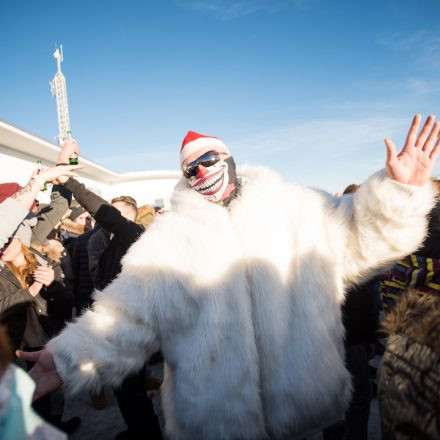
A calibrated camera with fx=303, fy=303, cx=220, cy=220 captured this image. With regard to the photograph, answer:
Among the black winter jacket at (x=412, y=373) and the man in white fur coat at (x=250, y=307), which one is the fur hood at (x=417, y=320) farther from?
the man in white fur coat at (x=250, y=307)

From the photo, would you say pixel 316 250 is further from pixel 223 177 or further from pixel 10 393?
pixel 10 393

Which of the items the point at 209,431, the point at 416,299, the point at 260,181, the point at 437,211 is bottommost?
the point at 209,431

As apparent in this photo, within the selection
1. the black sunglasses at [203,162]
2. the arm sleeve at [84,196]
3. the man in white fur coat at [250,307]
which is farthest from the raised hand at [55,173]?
the man in white fur coat at [250,307]

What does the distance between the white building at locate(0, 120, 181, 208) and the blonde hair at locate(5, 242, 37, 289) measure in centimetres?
610

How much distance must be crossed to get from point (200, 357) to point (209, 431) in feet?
1.01

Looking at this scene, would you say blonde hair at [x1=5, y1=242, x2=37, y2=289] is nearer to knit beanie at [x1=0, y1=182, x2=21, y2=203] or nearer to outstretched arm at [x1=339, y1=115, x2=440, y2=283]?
knit beanie at [x1=0, y1=182, x2=21, y2=203]

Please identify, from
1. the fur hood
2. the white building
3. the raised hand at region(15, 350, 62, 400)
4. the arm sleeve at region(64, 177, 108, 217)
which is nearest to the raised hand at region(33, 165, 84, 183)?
the arm sleeve at region(64, 177, 108, 217)

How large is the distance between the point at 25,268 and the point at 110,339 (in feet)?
5.47

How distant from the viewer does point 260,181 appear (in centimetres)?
166

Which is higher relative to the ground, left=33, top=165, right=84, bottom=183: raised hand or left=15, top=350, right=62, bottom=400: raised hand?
left=33, top=165, right=84, bottom=183: raised hand

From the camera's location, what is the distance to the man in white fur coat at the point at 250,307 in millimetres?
1317

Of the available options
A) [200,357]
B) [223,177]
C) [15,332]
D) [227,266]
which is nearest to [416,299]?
[227,266]

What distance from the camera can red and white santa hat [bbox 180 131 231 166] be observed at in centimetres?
198

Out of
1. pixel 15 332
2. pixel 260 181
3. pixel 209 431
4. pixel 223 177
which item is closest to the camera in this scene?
pixel 209 431
